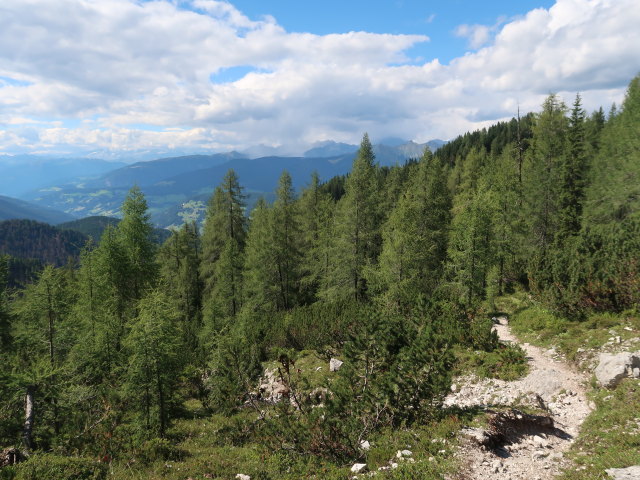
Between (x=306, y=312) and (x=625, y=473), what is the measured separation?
21547mm

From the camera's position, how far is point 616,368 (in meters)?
10.3

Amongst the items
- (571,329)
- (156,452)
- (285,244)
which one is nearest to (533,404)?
(571,329)

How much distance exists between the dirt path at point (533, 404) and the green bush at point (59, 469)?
316 inches

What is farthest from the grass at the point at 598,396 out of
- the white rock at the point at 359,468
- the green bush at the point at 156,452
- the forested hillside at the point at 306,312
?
the green bush at the point at 156,452

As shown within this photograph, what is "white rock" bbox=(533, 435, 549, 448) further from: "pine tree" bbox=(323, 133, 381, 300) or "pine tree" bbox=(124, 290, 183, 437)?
"pine tree" bbox=(323, 133, 381, 300)

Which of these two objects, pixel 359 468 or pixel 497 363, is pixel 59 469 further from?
pixel 497 363

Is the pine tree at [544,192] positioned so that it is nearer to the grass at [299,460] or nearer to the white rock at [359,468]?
the grass at [299,460]

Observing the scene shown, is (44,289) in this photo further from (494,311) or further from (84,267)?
(494,311)

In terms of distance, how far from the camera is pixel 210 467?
8727mm

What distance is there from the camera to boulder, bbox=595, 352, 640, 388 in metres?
10.1

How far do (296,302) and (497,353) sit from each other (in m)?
22.7

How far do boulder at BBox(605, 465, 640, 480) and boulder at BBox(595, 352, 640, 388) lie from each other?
4.90 meters

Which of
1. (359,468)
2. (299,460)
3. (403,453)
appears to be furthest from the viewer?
(299,460)

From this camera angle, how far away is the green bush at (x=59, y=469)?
700 centimetres
